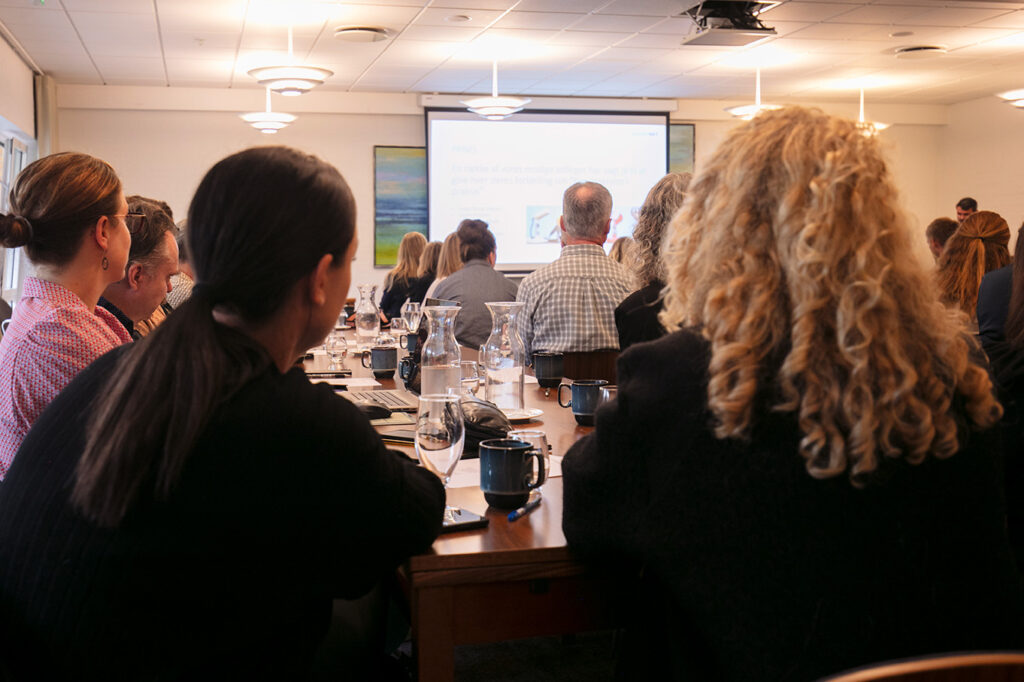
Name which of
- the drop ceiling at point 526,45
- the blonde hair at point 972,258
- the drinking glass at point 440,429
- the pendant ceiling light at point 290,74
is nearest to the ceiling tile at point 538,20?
the drop ceiling at point 526,45

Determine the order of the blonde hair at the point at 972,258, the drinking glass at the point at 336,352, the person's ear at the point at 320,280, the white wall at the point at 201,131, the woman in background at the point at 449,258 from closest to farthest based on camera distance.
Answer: the person's ear at the point at 320,280
the drinking glass at the point at 336,352
the blonde hair at the point at 972,258
the woman in background at the point at 449,258
the white wall at the point at 201,131

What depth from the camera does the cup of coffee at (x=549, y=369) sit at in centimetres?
269

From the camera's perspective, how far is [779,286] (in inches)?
43.1

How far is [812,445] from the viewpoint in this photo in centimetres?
103

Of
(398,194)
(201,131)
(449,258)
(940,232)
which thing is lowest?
(449,258)

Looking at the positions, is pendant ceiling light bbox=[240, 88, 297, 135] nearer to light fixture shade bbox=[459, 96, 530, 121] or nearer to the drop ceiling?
the drop ceiling

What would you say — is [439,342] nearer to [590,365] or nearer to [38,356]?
[590,365]

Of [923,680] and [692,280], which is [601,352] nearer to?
[692,280]

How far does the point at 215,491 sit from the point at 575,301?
282 cm

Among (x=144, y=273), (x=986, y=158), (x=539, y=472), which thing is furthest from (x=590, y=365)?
(x=986, y=158)

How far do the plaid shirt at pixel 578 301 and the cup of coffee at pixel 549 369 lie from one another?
1051mm

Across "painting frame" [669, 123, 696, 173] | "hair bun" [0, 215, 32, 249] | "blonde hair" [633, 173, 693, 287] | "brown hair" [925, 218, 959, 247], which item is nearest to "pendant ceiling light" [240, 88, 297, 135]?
"painting frame" [669, 123, 696, 173]

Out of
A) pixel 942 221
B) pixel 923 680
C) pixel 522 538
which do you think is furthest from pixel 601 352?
pixel 942 221

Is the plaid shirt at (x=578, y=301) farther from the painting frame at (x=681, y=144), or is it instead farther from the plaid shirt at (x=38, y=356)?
the painting frame at (x=681, y=144)
